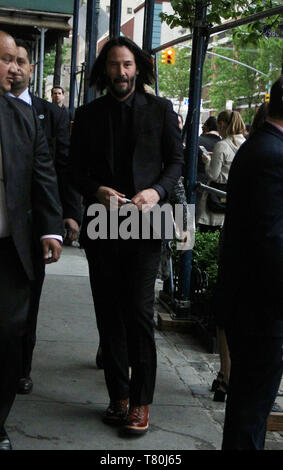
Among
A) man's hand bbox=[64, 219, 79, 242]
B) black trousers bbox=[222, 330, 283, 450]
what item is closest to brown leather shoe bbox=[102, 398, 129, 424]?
man's hand bbox=[64, 219, 79, 242]

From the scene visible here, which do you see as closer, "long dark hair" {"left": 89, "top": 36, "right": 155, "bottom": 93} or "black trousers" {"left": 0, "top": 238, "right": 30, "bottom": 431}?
"black trousers" {"left": 0, "top": 238, "right": 30, "bottom": 431}

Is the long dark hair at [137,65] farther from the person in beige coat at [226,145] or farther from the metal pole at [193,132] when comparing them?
the person in beige coat at [226,145]

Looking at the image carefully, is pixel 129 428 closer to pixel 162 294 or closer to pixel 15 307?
pixel 15 307

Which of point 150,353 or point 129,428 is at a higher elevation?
point 150,353

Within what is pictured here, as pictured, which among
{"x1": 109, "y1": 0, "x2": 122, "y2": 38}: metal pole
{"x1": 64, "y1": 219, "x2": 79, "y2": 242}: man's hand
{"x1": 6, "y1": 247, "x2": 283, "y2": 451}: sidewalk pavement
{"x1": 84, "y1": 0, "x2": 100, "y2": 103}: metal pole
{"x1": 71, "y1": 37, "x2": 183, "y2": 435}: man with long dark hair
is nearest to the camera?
{"x1": 6, "y1": 247, "x2": 283, "y2": 451}: sidewalk pavement

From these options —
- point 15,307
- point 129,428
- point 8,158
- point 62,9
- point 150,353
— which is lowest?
point 129,428

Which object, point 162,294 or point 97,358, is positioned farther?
point 162,294

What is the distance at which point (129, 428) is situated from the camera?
421 cm

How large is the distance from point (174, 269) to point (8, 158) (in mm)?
3982

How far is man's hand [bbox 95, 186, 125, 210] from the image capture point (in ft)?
13.9

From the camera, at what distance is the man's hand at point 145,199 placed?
4.18 meters

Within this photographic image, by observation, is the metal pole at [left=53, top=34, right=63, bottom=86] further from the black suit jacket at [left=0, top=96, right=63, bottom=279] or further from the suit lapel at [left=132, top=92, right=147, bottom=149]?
the black suit jacket at [left=0, top=96, right=63, bottom=279]

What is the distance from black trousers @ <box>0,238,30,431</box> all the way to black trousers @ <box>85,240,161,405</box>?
28.0 inches

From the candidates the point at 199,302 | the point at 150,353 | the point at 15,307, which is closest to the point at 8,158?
the point at 15,307
